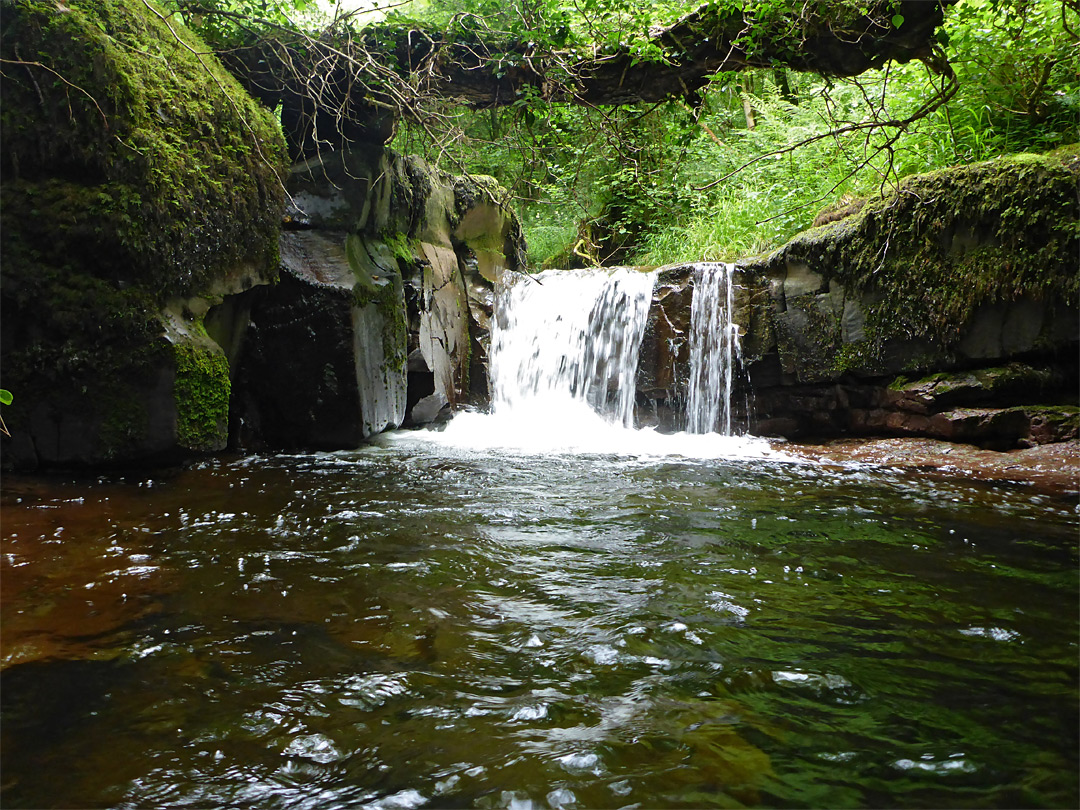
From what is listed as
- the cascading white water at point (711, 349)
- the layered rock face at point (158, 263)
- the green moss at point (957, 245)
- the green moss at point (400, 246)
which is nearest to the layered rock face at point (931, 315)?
the green moss at point (957, 245)

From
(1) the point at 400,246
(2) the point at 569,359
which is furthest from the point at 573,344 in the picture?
(1) the point at 400,246

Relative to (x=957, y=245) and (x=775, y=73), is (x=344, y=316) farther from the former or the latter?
(x=957, y=245)

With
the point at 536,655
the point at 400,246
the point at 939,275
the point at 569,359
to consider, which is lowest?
the point at 536,655

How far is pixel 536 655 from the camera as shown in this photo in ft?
7.68

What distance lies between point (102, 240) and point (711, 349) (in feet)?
21.0

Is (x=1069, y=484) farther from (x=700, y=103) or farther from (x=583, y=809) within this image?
(x=583, y=809)

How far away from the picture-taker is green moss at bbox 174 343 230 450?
4879 mm

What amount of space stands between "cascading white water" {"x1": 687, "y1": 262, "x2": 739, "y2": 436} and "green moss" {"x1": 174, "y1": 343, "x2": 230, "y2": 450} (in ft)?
18.1

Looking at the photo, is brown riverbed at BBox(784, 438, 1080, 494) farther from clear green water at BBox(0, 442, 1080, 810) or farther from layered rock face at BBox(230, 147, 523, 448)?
layered rock face at BBox(230, 147, 523, 448)

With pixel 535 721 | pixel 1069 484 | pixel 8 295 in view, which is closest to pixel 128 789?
pixel 535 721

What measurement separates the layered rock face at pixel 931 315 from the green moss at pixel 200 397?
5.81 metres

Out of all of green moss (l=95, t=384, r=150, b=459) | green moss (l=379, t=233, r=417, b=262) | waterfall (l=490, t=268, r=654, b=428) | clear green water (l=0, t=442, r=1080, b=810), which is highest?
green moss (l=379, t=233, r=417, b=262)

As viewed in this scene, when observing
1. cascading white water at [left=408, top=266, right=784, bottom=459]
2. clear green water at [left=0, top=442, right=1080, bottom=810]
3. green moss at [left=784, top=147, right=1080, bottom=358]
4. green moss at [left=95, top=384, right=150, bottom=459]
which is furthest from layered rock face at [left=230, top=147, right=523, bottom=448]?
green moss at [left=784, top=147, right=1080, bottom=358]

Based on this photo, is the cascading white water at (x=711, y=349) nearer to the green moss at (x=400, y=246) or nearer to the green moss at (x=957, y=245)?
the green moss at (x=957, y=245)
